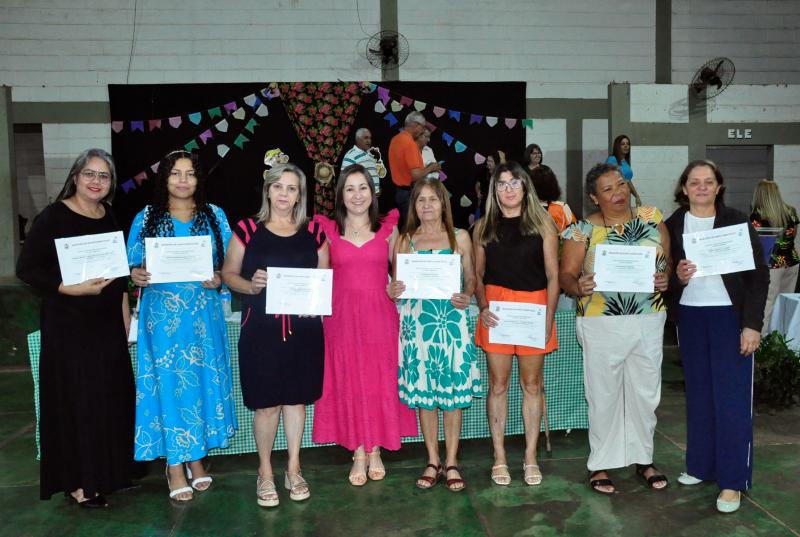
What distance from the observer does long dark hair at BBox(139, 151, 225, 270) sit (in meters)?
3.03

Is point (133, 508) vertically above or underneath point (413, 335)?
underneath

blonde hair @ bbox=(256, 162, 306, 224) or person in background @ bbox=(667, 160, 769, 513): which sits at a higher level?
blonde hair @ bbox=(256, 162, 306, 224)

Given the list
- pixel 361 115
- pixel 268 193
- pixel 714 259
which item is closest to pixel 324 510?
pixel 268 193

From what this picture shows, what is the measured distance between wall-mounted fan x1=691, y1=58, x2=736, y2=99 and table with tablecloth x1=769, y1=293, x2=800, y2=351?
4879 millimetres

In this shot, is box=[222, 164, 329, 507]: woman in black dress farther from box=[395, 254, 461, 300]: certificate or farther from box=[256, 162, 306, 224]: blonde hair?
box=[395, 254, 461, 300]: certificate

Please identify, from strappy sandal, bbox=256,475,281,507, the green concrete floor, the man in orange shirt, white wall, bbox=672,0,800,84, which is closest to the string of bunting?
the man in orange shirt

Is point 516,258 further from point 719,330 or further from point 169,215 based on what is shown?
point 169,215

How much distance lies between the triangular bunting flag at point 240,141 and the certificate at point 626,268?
259 inches

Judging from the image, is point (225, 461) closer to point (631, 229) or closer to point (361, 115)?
point (631, 229)

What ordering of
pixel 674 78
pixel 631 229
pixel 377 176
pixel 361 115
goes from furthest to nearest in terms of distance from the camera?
1. pixel 674 78
2. pixel 361 115
3. pixel 377 176
4. pixel 631 229

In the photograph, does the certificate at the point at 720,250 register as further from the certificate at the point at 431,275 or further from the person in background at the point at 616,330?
the certificate at the point at 431,275

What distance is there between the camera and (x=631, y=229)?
3.02 m

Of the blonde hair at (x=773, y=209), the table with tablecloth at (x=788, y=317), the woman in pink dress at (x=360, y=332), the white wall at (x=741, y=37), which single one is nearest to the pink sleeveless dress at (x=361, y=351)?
the woman in pink dress at (x=360, y=332)

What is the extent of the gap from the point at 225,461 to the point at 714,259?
2742 mm
